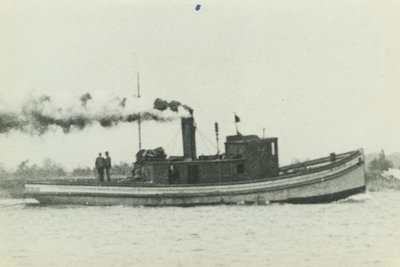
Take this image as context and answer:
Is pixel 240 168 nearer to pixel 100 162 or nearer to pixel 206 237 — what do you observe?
pixel 100 162

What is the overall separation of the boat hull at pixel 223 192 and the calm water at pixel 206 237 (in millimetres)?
904

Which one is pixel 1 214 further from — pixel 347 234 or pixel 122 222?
pixel 347 234

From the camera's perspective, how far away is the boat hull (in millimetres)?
17406

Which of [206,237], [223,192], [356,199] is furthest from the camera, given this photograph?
[356,199]

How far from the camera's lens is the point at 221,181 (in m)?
18.1

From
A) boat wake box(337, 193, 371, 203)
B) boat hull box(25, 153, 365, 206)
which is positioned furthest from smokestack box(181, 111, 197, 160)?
boat wake box(337, 193, 371, 203)

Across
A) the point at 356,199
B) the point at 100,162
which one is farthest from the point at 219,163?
the point at 356,199

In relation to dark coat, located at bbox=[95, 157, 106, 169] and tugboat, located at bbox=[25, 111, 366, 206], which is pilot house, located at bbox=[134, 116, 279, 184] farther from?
dark coat, located at bbox=[95, 157, 106, 169]

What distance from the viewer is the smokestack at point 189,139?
1789 centimetres

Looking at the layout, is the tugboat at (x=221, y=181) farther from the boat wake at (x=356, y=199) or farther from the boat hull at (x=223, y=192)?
the boat wake at (x=356, y=199)

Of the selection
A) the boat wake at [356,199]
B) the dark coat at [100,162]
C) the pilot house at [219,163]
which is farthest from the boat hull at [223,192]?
the dark coat at [100,162]

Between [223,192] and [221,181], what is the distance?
0.63 m

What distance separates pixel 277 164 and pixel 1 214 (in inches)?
301

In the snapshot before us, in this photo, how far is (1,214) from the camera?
1473 centimetres
